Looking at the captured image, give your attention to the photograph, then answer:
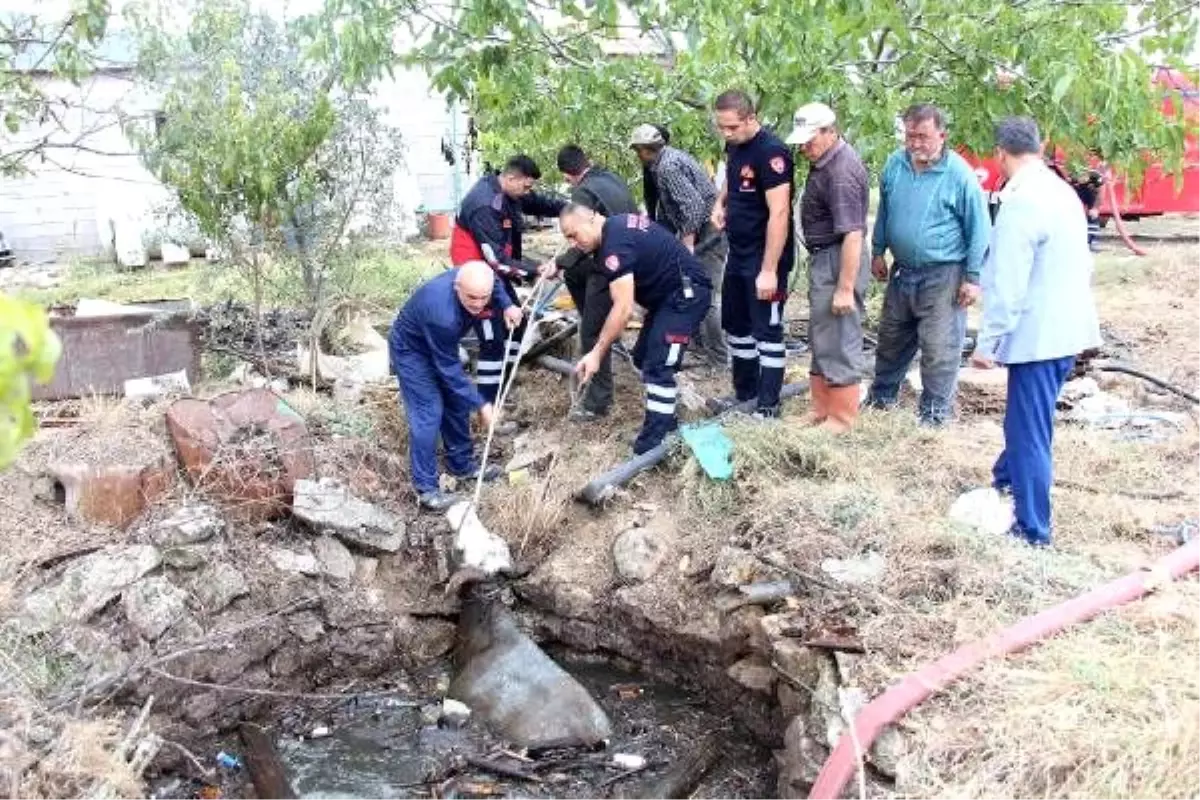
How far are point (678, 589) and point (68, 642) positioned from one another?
2740 mm

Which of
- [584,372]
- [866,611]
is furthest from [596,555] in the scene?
[866,611]

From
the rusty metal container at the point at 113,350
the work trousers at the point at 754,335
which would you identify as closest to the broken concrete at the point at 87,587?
the rusty metal container at the point at 113,350

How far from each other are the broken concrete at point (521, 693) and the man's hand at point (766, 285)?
220cm

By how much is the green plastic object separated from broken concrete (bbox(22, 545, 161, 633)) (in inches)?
106

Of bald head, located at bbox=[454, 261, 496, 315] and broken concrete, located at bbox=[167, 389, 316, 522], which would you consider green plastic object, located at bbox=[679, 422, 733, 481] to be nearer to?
bald head, located at bbox=[454, 261, 496, 315]

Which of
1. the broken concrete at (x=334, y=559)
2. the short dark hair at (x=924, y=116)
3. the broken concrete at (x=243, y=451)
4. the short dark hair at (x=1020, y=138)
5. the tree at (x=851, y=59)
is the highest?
the tree at (x=851, y=59)

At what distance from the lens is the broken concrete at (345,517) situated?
534 centimetres

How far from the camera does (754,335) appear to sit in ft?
19.2

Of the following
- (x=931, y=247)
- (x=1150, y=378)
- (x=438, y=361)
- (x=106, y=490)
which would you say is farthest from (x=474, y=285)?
(x=1150, y=378)

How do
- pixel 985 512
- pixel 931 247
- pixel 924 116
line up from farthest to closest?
pixel 931 247
pixel 924 116
pixel 985 512

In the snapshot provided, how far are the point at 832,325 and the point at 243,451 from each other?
316 cm

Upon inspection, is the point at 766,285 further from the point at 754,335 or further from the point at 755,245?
the point at 754,335

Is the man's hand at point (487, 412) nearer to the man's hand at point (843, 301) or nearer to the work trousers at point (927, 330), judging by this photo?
the man's hand at point (843, 301)

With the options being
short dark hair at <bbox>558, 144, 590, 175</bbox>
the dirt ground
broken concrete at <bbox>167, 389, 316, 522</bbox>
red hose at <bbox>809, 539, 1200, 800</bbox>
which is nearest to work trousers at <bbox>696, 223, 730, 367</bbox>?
the dirt ground
